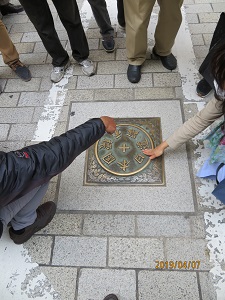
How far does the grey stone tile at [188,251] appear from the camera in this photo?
1863mm

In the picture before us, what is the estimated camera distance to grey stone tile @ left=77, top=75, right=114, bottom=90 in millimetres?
2920

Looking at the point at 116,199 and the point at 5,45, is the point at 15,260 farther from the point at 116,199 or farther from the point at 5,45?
the point at 5,45

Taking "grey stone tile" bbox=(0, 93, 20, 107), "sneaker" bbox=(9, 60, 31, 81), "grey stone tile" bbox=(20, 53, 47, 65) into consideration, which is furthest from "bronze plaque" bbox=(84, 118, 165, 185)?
"grey stone tile" bbox=(20, 53, 47, 65)

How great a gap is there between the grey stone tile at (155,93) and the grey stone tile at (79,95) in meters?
0.49

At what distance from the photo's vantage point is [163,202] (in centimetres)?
211

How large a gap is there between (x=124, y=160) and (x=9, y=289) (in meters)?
1.31

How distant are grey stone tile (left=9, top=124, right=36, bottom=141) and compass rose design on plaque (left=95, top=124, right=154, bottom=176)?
713 millimetres

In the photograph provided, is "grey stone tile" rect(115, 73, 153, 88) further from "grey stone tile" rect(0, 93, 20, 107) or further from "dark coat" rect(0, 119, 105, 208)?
"dark coat" rect(0, 119, 105, 208)

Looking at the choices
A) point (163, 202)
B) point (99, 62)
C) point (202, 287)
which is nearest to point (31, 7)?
point (99, 62)

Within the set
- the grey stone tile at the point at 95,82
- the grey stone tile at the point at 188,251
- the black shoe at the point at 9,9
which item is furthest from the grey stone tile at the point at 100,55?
the grey stone tile at the point at 188,251

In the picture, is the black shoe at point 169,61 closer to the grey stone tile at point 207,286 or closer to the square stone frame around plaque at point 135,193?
the square stone frame around plaque at point 135,193

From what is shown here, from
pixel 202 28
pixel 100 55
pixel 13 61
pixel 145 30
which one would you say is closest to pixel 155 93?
pixel 145 30

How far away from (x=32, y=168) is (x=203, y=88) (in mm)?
1969
